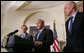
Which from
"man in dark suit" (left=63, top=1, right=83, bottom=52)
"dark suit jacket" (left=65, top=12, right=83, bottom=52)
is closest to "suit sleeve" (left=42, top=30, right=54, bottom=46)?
"man in dark suit" (left=63, top=1, right=83, bottom=52)

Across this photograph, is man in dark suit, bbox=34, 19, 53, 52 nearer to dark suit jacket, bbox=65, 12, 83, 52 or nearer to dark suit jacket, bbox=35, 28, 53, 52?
dark suit jacket, bbox=35, 28, 53, 52

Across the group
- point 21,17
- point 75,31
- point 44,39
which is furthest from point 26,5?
point 75,31

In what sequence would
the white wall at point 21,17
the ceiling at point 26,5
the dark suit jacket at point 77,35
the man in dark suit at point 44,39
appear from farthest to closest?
the white wall at point 21,17, the ceiling at point 26,5, the man in dark suit at point 44,39, the dark suit jacket at point 77,35

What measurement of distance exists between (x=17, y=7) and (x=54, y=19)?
6.83 ft

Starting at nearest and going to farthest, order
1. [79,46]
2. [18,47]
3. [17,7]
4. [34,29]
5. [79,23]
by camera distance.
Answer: [18,47], [79,46], [79,23], [17,7], [34,29]

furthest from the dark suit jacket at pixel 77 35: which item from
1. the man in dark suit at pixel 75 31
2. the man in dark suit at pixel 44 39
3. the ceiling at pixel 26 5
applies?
the ceiling at pixel 26 5

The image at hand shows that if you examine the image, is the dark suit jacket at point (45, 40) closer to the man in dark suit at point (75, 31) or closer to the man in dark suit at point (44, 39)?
the man in dark suit at point (44, 39)

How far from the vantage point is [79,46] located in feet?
5.10

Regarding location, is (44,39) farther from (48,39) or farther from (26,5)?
(26,5)

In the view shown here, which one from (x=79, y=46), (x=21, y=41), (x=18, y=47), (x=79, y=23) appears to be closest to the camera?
(x=18, y=47)

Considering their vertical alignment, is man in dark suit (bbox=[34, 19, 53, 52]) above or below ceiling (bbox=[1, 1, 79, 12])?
below

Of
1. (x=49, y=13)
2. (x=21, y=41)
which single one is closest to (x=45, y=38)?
(x=21, y=41)

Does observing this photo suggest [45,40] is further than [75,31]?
Yes

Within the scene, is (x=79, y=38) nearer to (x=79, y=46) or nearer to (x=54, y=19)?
(x=79, y=46)
